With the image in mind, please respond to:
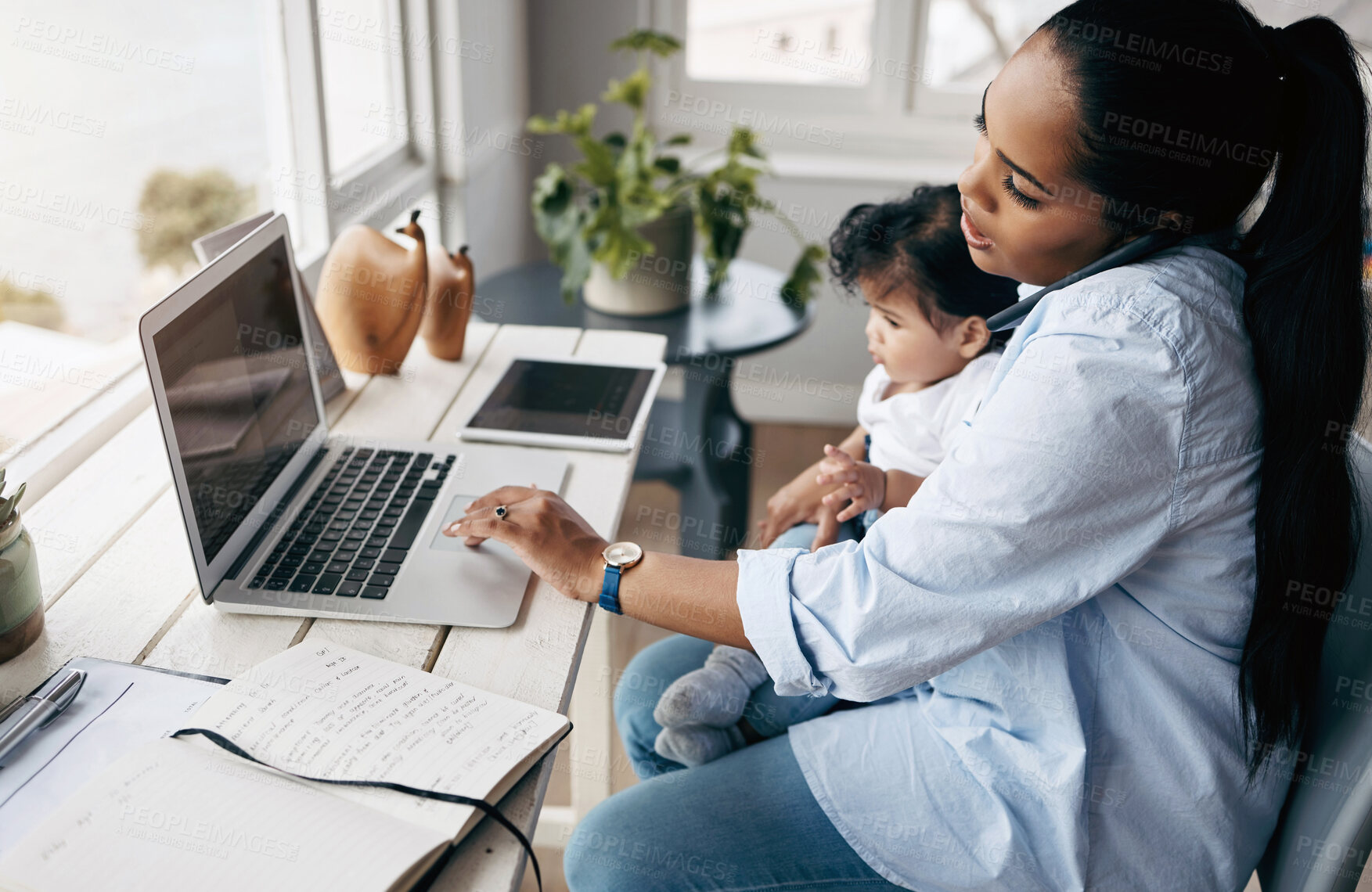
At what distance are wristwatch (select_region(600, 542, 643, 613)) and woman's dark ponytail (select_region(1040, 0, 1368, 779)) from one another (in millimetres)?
502

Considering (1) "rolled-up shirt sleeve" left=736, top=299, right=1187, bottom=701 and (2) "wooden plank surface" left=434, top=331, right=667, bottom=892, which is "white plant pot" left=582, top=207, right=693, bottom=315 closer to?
(2) "wooden plank surface" left=434, top=331, right=667, bottom=892

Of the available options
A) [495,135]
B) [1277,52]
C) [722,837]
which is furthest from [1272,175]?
[495,135]

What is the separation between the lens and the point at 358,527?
1.05 meters

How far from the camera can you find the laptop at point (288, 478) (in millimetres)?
904

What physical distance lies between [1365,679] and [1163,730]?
6.3 inches

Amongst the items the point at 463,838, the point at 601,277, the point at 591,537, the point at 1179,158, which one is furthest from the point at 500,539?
the point at 601,277

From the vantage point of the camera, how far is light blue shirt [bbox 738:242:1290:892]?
750 mm

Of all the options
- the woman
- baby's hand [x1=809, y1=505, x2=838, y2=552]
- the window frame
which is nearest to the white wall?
the window frame

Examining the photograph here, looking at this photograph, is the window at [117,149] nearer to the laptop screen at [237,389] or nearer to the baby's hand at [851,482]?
the laptop screen at [237,389]

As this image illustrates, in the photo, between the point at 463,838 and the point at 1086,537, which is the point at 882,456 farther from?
the point at 463,838

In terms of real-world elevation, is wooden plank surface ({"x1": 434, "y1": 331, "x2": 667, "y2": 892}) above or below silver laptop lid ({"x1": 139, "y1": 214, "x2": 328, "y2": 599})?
below

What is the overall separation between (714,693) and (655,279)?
1.08m

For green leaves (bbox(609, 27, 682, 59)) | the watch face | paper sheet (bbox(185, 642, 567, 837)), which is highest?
green leaves (bbox(609, 27, 682, 59))

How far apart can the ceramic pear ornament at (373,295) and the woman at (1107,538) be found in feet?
2.02
